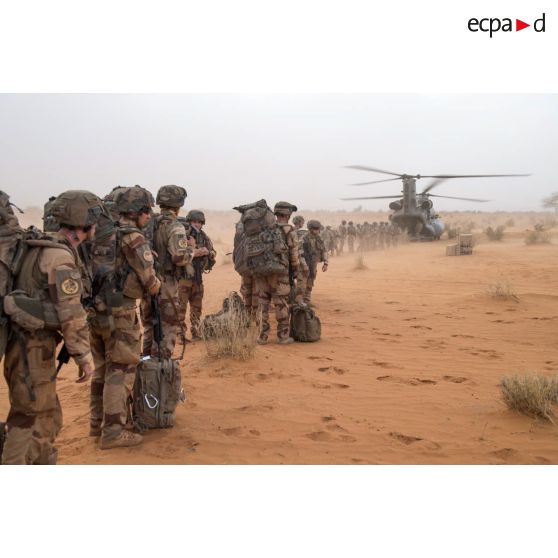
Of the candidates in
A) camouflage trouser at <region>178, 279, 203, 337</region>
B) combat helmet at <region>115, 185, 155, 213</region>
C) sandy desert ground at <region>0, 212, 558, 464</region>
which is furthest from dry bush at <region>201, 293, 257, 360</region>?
combat helmet at <region>115, 185, 155, 213</region>

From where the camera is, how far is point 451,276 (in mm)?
14172

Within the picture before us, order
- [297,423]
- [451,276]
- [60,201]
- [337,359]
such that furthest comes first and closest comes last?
[451,276] < [337,359] < [297,423] < [60,201]

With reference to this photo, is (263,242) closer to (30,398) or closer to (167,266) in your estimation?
(167,266)

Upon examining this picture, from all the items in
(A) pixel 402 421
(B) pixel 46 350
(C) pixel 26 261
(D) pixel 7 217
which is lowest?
(A) pixel 402 421

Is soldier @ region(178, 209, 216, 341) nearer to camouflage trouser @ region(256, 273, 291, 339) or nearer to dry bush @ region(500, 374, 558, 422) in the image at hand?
camouflage trouser @ region(256, 273, 291, 339)

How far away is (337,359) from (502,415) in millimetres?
2379

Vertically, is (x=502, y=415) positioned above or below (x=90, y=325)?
below

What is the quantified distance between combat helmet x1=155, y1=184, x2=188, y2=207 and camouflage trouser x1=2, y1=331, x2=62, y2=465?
2.36 meters

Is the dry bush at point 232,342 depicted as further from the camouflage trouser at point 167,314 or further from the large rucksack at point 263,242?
the large rucksack at point 263,242

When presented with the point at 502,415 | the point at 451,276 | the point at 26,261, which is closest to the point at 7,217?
the point at 26,261

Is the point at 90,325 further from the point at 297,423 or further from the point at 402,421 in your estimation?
the point at 402,421

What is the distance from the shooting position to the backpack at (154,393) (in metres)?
4.23

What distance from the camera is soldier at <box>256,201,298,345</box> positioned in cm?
739

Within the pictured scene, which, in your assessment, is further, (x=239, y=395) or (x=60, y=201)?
(x=239, y=395)
